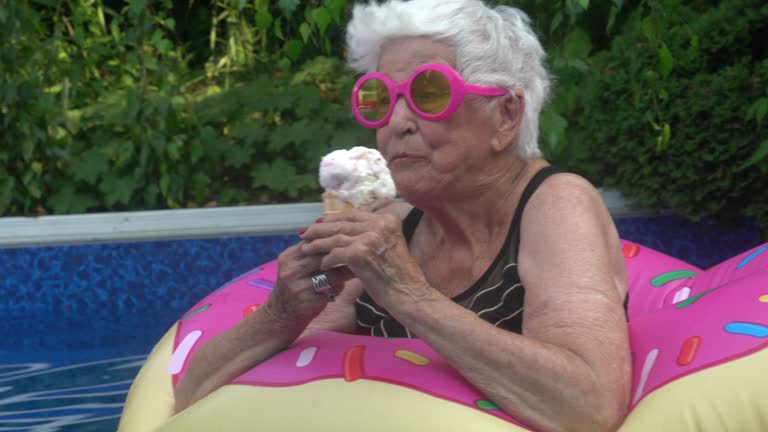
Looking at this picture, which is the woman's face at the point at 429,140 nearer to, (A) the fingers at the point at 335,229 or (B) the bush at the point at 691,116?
(A) the fingers at the point at 335,229

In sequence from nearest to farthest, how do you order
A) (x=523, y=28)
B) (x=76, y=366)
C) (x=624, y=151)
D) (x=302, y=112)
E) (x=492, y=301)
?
(x=492, y=301) < (x=523, y=28) < (x=76, y=366) < (x=624, y=151) < (x=302, y=112)

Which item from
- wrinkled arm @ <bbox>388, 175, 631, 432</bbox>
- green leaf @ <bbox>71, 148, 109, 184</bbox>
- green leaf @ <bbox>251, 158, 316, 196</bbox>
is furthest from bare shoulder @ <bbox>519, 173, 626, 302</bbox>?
green leaf @ <bbox>71, 148, 109, 184</bbox>

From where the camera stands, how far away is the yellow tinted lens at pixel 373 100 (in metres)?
2.34

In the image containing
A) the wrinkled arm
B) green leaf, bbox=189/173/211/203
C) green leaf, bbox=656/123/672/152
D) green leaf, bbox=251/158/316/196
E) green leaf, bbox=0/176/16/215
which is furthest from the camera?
green leaf, bbox=189/173/211/203

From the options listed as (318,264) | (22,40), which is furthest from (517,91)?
(22,40)

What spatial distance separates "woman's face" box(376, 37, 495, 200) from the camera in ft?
7.51

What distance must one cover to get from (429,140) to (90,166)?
11.3 feet

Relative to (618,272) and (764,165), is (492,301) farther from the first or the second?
(764,165)

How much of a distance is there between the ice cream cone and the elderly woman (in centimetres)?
12

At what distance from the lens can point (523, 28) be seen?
2422mm

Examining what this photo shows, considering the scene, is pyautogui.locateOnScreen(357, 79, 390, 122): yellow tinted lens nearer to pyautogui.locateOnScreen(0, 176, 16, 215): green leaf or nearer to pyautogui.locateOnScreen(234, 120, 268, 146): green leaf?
pyautogui.locateOnScreen(234, 120, 268, 146): green leaf

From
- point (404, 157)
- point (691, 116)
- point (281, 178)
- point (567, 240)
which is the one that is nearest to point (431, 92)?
point (404, 157)

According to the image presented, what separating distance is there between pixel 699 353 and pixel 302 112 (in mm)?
3670

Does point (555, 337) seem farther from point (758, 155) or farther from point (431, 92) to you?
point (758, 155)
